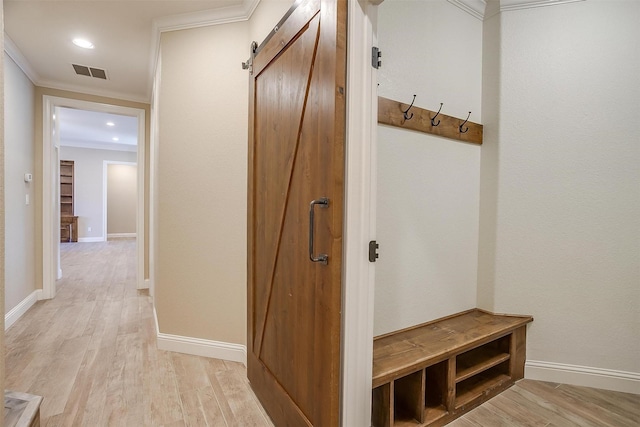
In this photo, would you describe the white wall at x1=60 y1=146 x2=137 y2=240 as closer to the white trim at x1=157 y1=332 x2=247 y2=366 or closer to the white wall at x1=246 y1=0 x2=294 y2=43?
the white trim at x1=157 y1=332 x2=247 y2=366

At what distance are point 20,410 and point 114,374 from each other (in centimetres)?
87

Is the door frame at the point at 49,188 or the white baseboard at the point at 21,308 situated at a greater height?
the door frame at the point at 49,188

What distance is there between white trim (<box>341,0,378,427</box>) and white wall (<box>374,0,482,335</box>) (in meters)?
0.60

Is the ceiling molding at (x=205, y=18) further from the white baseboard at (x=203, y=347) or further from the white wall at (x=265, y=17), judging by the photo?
the white baseboard at (x=203, y=347)

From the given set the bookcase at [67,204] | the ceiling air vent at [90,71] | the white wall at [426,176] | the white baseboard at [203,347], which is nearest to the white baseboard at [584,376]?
the white wall at [426,176]

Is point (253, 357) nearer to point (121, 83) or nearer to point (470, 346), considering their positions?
point (470, 346)

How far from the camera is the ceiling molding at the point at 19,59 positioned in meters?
2.71

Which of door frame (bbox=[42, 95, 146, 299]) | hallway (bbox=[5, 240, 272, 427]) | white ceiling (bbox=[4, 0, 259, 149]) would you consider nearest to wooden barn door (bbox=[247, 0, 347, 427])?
hallway (bbox=[5, 240, 272, 427])

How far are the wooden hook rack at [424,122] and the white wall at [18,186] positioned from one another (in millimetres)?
3162

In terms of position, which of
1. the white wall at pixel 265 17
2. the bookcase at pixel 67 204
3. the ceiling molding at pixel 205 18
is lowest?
the bookcase at pixel 67 204

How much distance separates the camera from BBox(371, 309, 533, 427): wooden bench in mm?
1503

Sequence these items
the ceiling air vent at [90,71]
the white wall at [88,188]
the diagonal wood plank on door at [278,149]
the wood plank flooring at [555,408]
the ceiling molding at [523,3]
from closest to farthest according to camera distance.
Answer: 1. the diagonal wood plank on door at [278,149]
2. the wood plank flooring at [555,408]
3. the ceiling molding at [523,3]
4. the ceiling air vent at [90,71]
5. the white wall at [88,188]

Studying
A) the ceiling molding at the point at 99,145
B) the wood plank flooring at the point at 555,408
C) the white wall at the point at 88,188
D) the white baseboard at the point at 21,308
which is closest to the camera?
the wood plank flooring at the point at 555,408

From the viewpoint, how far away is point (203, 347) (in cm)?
236
